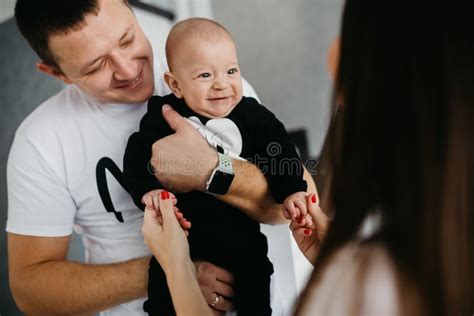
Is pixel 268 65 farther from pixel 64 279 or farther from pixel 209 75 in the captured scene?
pixel 64 279

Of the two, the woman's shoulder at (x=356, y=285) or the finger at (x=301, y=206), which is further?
the finger at (x=301, y=206)

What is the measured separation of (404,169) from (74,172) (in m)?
0.64

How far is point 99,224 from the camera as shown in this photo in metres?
1.05

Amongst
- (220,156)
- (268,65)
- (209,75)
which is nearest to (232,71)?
(209,75)

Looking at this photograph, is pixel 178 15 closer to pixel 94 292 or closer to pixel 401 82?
pixel 94 292

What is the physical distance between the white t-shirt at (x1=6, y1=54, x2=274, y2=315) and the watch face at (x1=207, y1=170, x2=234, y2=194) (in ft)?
0.60

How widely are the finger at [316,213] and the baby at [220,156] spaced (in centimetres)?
1

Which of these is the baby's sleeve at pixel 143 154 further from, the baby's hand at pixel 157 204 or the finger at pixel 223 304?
the finger at pixel 223 304

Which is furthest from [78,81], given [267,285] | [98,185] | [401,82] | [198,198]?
[401,82]

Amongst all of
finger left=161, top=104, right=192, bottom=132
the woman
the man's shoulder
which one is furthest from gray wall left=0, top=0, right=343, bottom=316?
the woman

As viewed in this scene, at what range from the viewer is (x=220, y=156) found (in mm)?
928

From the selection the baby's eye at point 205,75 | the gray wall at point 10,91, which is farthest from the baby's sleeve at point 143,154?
the gray wall at point 10,91

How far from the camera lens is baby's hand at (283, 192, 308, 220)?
35.9 inches

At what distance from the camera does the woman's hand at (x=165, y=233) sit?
0.84 metres
